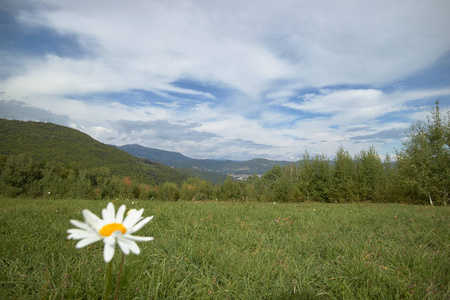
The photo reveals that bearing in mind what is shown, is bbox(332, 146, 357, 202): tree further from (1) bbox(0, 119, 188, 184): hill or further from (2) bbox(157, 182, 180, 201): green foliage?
(1) bbox(0, 119, 188, 184): hill

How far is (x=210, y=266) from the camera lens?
7.52ft

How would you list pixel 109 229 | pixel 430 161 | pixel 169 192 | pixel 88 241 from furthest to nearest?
pixel 169 192 → pixel 430 161 → pixel 109 229 → pixel 88 241

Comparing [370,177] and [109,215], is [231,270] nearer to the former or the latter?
[109,215]

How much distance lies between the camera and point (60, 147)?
208ft

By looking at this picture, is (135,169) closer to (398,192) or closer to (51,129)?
(51,129)

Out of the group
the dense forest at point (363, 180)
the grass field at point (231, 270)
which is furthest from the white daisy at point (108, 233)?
Result: the dense forest at point (363, 180)

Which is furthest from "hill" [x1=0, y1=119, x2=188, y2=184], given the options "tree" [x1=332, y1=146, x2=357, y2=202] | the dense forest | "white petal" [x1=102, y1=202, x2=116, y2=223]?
"white petal" [x1=102, y1=202, x2=116, y2=223]

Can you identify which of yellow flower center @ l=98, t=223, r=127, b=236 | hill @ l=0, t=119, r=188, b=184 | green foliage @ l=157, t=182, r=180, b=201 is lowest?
green foliage @ l=157, t=182, r=180, b=201

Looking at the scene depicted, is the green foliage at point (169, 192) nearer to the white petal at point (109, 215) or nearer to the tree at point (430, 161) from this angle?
the tree at point (430, 161)

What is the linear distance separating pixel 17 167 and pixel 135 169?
127 feet

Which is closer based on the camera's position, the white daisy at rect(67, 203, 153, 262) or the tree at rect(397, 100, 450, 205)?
the white daisy at rect(67, 203, 153, 262)

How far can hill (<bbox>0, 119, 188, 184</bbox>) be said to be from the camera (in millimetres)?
54938

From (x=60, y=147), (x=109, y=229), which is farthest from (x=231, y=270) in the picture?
(x=60, y=147)

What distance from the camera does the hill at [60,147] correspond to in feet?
180
